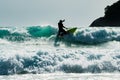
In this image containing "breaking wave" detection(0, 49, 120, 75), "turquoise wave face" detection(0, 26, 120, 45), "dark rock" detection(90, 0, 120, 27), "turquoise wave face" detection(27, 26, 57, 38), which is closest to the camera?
"breaking wave" detection(0, 49, 120, 75)

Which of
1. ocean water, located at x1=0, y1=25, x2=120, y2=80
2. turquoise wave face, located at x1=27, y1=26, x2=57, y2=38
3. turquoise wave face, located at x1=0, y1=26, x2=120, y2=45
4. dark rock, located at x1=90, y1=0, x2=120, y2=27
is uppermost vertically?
dark rock, located at x1=90, y1=0, x2=120, y2=27

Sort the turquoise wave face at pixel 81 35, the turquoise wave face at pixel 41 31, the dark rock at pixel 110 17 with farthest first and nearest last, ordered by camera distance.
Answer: the dark rock at pixel 110 17, the turquoise wave face at pixel 41 31, the turquoise wave face at pixel 81 35

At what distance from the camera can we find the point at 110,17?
205ft

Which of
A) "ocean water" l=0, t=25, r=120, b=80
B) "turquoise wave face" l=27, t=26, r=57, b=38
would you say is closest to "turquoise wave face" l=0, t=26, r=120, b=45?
"turquoise wave face" l=27, t=26, r=57, b=38

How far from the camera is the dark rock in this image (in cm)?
6100

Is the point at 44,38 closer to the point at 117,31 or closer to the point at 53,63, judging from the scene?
the point at 117,31

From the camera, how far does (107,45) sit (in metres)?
25.8

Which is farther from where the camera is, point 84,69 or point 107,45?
point 107,45

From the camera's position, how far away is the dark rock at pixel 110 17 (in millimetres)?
61000

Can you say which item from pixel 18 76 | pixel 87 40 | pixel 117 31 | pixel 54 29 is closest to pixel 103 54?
pixel 18 76

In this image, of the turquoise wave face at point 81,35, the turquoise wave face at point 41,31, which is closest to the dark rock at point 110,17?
the turquoise wave face at point 41,31

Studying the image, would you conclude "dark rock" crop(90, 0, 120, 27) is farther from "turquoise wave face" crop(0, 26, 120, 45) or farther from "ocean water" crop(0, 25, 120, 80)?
"ocean water" crop(0, 25, 120, 80)

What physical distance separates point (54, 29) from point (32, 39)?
4.14 m

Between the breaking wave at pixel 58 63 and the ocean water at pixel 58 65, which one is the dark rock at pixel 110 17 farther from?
the breaking wave at pixel 58 63
